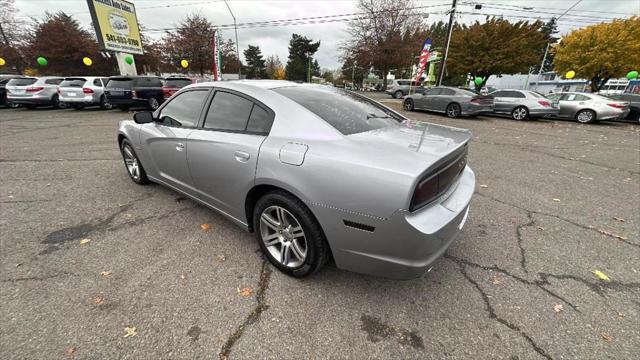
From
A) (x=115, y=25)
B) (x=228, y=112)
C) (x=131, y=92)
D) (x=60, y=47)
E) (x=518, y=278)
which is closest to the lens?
(x=518, y=278)

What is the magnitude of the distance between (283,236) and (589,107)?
16.1m

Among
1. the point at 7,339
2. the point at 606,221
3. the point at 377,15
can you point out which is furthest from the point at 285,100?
the point at 377,15

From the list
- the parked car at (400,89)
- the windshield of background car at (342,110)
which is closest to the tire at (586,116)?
the windshield of background car at (342,110)

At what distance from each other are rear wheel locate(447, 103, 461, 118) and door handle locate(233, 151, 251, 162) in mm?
12585

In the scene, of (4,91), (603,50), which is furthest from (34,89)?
(603,50)

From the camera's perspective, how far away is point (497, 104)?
13156 mm

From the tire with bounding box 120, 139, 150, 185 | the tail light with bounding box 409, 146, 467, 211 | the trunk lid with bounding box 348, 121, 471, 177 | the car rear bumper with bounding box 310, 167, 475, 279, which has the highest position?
the trunk lid with bounding box 348, 121, 471, 177

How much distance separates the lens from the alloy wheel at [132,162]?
12.7 ft

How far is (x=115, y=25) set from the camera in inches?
650

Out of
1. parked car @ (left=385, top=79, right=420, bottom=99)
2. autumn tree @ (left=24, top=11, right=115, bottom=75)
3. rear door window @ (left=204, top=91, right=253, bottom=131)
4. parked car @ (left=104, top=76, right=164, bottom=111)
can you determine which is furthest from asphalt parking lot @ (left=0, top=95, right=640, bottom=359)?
autumn tree @ (left=24, top=11, right=115, bottom=75)

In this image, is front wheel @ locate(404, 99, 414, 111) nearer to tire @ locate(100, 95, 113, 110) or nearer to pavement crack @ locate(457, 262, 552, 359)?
pavement crack @ locate(457, 262, 552, 359)

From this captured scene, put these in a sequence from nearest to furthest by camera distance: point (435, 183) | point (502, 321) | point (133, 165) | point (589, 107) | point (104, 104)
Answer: point (435, 183) → point (502, 321) → point (133, 165) → point (589, 107) → point (104, 104)

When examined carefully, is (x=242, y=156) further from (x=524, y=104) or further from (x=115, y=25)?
(x=115, y=25)

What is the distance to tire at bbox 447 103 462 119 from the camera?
1228 centimetres
